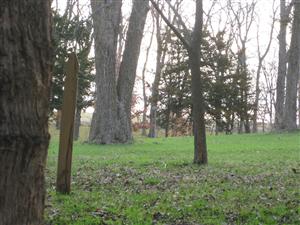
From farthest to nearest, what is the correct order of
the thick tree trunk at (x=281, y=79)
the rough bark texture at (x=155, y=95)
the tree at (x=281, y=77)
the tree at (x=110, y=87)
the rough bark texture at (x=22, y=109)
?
the rough bark texture at (x=155, y=95) → the thick tree trunk at (x=281, y=79) → the tree at (x=281, y=77) → the tree at (x=110, y=87) → the rough bark texture at (x=22, y=109)

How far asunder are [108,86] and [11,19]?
16415 millimetres

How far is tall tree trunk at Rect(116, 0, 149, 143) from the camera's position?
64.4ft

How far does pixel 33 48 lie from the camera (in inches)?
120

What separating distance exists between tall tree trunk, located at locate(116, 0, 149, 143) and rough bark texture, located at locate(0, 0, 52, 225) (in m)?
16.3

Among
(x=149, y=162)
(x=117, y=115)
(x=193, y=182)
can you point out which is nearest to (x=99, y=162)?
(x=149, y=162)

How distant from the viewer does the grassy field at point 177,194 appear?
6.36 metres

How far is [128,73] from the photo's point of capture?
67.1 ft

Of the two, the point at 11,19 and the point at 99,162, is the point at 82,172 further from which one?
the point at 11,19

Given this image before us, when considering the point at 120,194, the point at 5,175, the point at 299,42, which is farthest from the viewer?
the point at 299,42

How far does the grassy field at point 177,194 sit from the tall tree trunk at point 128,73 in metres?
7.25

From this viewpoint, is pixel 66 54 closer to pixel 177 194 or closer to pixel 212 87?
pixel 177 194

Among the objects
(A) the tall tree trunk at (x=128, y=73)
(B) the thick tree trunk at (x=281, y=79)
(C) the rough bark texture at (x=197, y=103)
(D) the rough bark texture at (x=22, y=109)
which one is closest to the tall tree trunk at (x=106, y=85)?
(A) the tall tree trunk at (x=128, y=73)

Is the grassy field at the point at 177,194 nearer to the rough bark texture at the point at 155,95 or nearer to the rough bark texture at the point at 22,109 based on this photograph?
the rough bark texture at the point at 22,109

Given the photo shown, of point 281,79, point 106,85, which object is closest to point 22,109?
point 106,85
